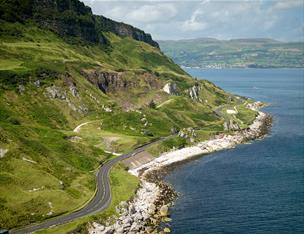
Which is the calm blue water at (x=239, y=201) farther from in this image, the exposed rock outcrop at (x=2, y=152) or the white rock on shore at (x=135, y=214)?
the exposed rock outcrop at (x=2, y=152)

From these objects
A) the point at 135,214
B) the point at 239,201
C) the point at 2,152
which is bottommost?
the point at 135,214

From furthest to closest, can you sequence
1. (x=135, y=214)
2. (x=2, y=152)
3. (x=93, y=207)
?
(x=2, y=152)
(x=93, y=207)
(x=135, y=214)

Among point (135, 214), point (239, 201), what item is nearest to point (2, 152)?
point (135, 214)

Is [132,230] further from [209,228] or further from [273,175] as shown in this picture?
[273,175]

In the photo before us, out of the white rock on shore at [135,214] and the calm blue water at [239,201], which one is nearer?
the white rock on shore at [135,214]

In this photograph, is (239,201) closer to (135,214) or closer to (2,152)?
(135,214)

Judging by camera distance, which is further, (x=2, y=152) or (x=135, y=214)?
(x=2, y=152)

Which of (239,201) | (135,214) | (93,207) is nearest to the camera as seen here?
(135,214)

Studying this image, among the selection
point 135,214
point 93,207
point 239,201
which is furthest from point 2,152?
point 239,201

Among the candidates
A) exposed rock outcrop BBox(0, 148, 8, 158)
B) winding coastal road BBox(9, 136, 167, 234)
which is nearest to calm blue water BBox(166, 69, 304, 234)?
winding coastal road BBox(9, 136, 167, 234)

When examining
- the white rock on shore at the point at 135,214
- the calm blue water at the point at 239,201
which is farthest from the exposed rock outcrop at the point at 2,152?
the calm blue water at the point at 239,201

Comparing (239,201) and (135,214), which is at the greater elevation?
→ (239,201)
